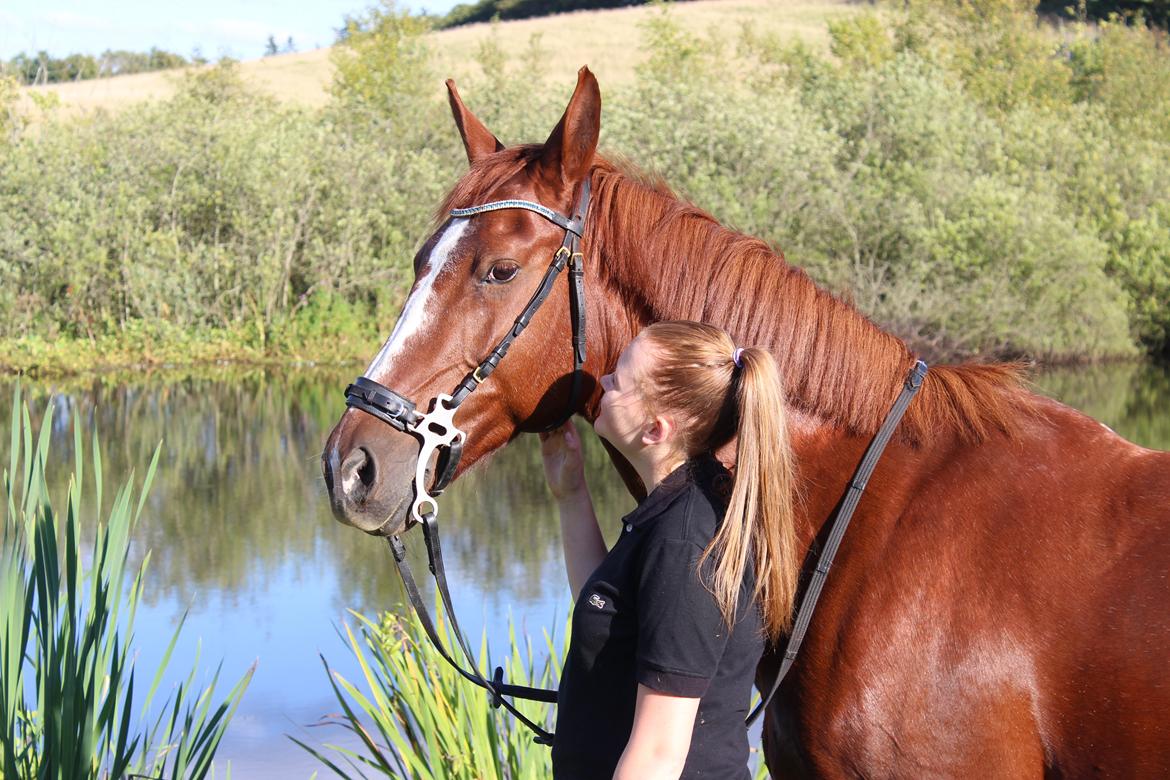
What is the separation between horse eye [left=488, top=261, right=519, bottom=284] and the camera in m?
2.49

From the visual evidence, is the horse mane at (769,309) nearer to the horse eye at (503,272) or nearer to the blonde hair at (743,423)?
the horse eye at (503,272)

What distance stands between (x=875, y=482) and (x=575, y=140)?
95cm

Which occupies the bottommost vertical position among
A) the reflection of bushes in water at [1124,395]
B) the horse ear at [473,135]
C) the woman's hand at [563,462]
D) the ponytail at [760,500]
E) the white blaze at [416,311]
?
the reflection of bushes in water at [1124,395]

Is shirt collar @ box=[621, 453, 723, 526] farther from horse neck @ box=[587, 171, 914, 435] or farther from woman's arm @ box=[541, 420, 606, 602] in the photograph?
woman's arm @ box=[541, 420, 606, 602]

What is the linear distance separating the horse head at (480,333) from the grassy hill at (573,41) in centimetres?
4117

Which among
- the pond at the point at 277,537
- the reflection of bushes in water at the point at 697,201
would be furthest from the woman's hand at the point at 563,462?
the reflection of bushes in water at the point at 697,201

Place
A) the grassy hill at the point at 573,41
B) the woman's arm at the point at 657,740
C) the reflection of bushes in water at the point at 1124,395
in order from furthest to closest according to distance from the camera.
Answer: the grassy hill at the point at 573,41, the reflection of bushes in water at the point at 1124,395, the woman's arm at the point at 657,740

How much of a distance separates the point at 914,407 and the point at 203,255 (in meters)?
19.8

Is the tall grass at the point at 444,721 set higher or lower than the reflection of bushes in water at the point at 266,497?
higher

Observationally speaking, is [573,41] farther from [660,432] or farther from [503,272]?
[660,432]

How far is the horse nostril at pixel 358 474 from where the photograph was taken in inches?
94.0

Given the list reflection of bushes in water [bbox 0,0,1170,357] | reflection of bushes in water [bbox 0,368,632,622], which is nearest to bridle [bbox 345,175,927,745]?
reflection of bushes in water [bbox 0,368,632,622]

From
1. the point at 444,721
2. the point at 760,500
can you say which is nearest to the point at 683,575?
the point at 760,500

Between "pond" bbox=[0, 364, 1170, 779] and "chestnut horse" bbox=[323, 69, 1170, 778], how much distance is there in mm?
2013
